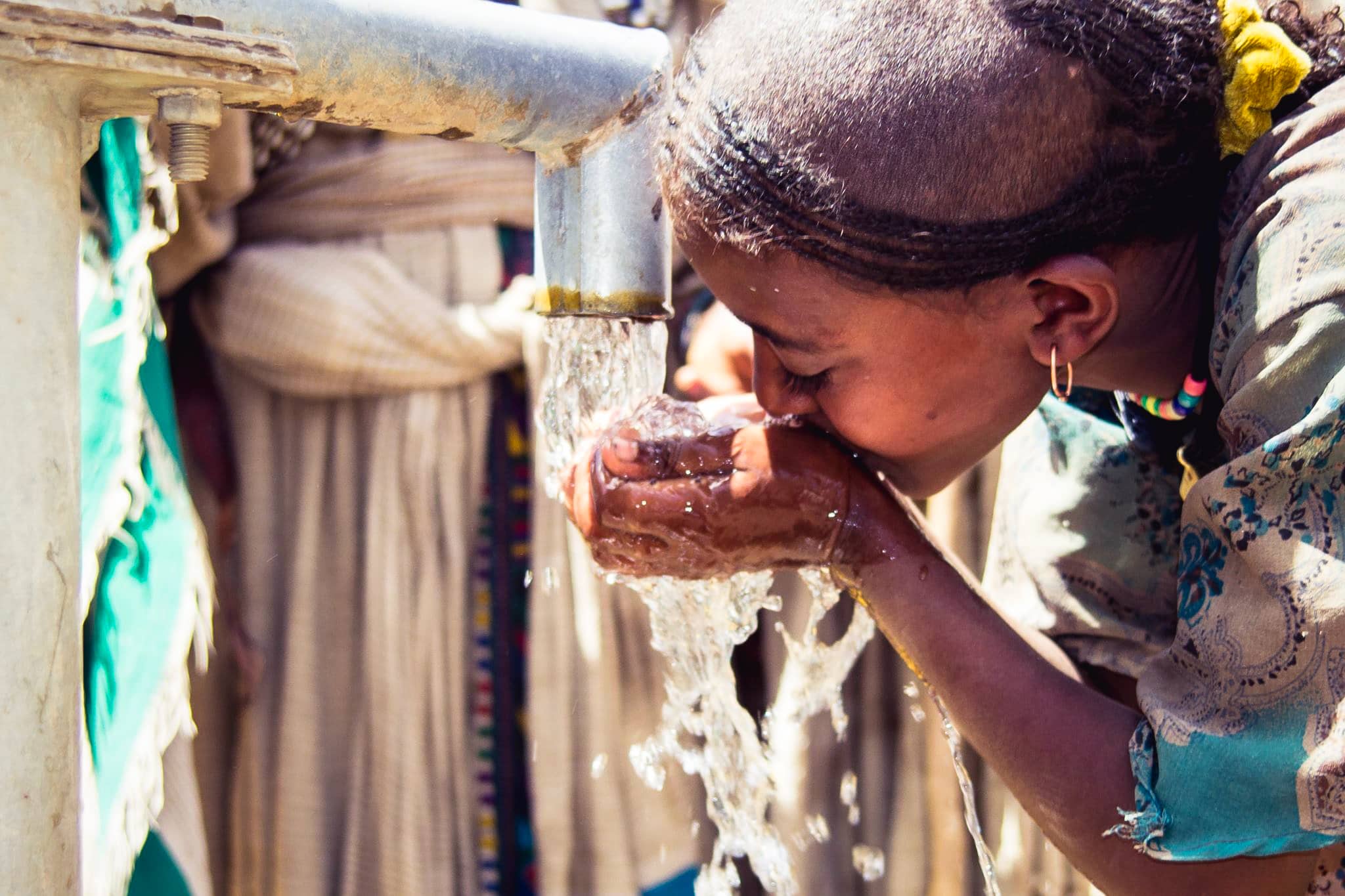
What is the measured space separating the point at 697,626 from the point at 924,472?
30 centimetres

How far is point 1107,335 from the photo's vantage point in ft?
3.59

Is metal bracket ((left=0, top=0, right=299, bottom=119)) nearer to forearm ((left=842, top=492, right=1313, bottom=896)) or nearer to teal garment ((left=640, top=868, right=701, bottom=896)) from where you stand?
forearm ((left=842, top=492, right=1313, bottom=896))

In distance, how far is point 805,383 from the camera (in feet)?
3.62

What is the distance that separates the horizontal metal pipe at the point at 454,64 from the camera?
761 millimetres

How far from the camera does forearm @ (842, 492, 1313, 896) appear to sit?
0.97 metres

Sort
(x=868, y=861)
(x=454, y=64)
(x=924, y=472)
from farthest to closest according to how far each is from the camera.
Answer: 1. (x=868, y=861)
2. (x=924, y=472)
3. (x=454, y=64)

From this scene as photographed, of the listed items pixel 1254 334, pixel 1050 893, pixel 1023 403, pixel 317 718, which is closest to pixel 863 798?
pixel 1050 893

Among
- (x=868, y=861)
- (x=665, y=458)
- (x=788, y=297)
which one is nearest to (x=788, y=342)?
(x=788, y=297)

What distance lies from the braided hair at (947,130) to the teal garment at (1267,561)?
86 millimetres

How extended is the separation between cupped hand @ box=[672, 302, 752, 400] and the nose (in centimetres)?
63

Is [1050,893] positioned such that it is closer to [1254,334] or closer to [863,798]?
[863,798]

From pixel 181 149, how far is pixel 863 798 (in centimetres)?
160

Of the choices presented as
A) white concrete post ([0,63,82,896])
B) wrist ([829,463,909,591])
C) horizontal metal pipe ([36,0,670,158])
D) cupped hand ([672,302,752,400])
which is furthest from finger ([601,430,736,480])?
cupped hand ([672,302,752,400])

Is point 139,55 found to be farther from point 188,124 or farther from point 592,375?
point 592,375
